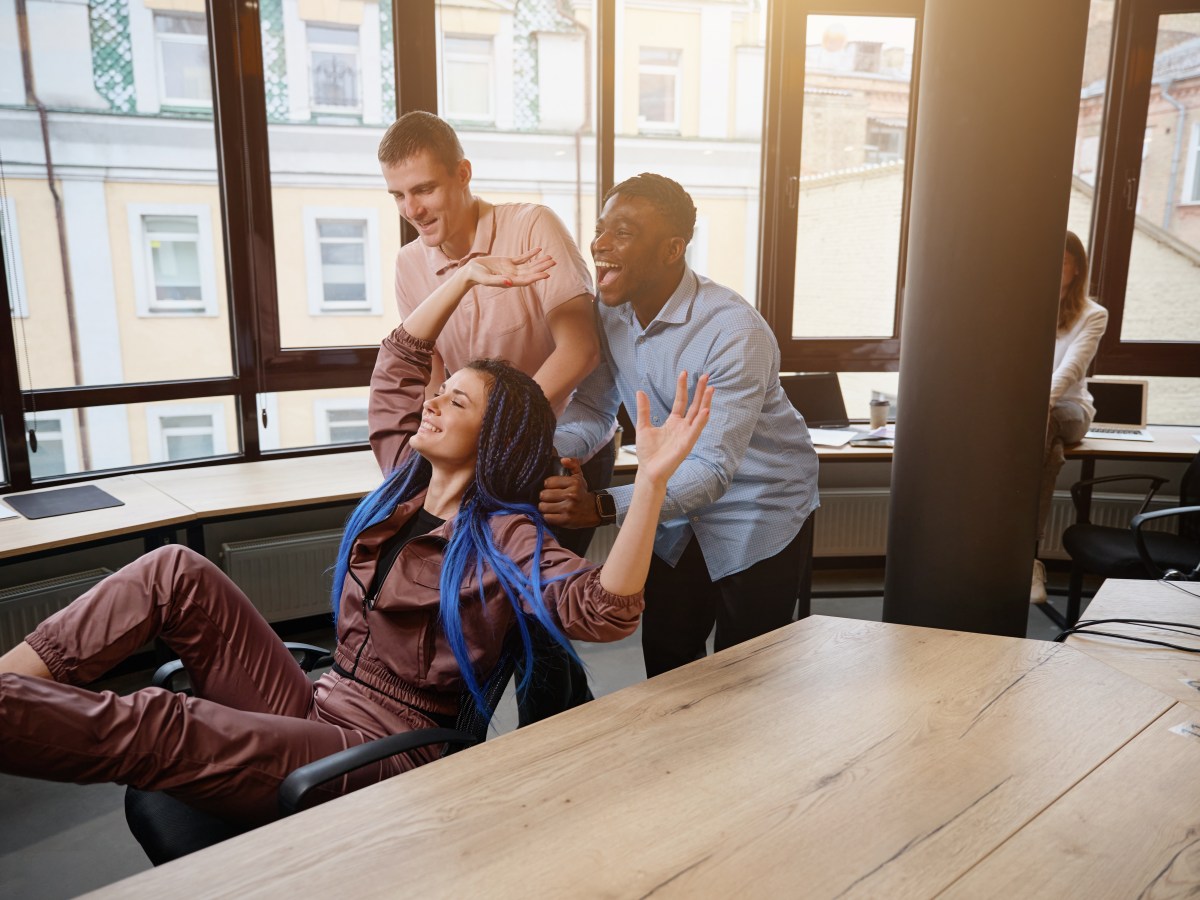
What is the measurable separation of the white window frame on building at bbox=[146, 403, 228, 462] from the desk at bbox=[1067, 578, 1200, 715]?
9.80ft

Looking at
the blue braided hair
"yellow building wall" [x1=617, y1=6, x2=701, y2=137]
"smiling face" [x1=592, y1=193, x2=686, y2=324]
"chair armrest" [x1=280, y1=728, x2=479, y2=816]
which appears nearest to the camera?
"chair armrest" [x1=280, y1=728, x2=479, y2=816]

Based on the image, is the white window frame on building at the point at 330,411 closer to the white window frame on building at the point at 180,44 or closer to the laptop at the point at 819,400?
the white window frame on building at the point at 180,44

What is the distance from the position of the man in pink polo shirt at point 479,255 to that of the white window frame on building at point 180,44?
58.7 inches

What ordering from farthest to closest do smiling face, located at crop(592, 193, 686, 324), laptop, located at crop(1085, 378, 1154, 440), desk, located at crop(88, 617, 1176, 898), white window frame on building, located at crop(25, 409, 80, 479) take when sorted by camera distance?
laptop, located at crop(1085, 378, 1154, 440) → white window frame on building, located at crop(25, 409, 80, 479) → smiling face, located at crop(592, 193, 686, 324) → desk, located at crop(88, 617, 1176, 898)

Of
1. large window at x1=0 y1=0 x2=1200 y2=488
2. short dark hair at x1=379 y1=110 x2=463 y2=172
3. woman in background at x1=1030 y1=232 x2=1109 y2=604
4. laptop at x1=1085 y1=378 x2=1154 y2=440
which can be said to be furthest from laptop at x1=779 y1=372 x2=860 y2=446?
short dark hair at x1=379 y1=110 x2=463 y2=172

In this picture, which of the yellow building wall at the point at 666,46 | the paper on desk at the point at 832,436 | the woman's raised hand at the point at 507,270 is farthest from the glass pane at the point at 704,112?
the woman's raised hand at the point at 507,270

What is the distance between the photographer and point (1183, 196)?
13.8ft

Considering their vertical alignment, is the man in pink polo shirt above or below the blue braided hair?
above

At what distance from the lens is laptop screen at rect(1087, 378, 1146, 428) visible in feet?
13.6

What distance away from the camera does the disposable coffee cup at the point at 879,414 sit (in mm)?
4039

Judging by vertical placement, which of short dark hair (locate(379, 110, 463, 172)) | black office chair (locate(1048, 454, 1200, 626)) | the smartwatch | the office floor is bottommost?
the office floor

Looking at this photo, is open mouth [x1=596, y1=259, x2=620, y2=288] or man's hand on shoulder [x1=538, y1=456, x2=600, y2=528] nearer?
man's hand on shoulder [x1=538, y1=456, x2=600, y2=528]

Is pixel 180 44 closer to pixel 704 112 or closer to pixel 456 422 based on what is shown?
pixel 704 112

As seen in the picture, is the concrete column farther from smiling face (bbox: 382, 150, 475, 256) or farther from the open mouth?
smiling face (bbox: 382, 150, 475, 256)
